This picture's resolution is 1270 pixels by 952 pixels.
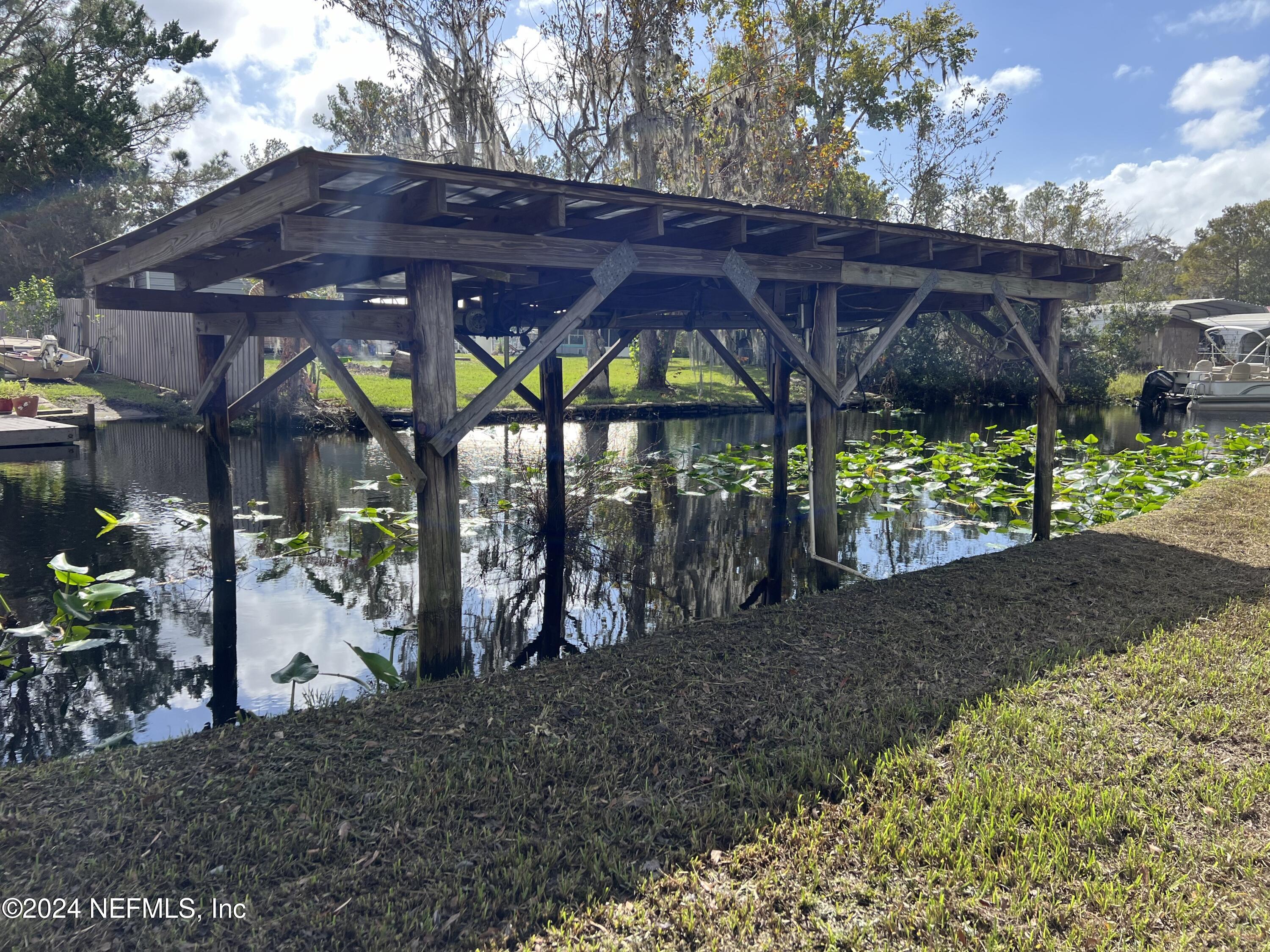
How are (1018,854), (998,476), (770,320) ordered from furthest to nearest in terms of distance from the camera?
(998,476)
(770,320)
(1018,854)

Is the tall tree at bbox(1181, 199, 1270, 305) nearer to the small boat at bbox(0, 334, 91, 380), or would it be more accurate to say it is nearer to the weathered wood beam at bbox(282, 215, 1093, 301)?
the weathered wood beam at bbox(282, 215, 1093, 301)

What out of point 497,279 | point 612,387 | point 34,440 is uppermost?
point 497,279

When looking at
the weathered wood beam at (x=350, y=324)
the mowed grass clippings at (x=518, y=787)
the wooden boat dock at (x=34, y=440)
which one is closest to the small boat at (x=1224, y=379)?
the mowed grass clippings at (x=518, y=787)

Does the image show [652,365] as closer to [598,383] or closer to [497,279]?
[598,383]

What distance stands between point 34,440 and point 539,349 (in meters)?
14.4

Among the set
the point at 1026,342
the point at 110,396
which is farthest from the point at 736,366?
the point at 110,396

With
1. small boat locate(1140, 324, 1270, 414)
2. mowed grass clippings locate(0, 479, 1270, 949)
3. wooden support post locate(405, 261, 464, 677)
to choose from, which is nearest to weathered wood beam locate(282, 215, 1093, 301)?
wooden support post locate(405, 261, 464, 677)

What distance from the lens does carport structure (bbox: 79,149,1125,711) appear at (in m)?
5.44

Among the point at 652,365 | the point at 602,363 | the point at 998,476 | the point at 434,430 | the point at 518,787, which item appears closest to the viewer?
the point at 518,787

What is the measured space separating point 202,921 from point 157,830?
0.73 m

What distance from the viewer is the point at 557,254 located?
6.32 meters

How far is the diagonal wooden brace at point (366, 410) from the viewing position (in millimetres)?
5594

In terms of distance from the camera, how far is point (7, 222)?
32875 mm

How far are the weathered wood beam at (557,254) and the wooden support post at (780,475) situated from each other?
146 cm
